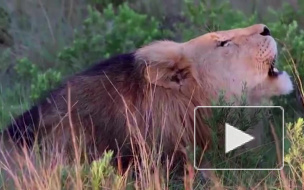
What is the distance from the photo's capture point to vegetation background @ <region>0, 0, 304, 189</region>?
4.10 m

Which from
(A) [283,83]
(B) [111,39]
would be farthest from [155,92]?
(B) [111,39]

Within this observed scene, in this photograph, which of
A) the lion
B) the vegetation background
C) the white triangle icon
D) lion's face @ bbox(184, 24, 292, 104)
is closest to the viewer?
the vegetation background

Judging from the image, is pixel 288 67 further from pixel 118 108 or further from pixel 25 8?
pixel 25 8

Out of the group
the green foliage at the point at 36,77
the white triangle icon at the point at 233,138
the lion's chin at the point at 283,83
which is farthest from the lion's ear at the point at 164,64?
the green foliage at the point at 36,77

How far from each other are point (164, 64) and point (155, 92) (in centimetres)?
17

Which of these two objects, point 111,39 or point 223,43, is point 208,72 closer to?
point 223,43

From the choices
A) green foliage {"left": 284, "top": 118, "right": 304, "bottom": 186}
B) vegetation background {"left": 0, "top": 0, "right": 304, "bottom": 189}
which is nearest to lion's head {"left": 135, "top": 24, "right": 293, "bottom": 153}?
vegetation background {"left": 0, "top": 0, "right": 304, "bottom": 189}

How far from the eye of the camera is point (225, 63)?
4789 mm

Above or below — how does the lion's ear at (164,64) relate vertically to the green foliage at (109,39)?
above

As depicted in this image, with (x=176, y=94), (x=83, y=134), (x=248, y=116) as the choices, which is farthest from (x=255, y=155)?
(x=83, y=134)

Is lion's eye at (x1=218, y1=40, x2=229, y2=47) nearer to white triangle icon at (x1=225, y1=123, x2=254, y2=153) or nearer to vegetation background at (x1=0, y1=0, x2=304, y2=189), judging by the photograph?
vegetation background at (x1=0, y1=0, x2=304, y2=189)

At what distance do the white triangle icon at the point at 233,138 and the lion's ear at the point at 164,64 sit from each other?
16.7 inches

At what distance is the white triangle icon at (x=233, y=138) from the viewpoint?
14.1 feet

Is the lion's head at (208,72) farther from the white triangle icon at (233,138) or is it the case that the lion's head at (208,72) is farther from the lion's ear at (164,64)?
the white triangle icon at (233,138)
